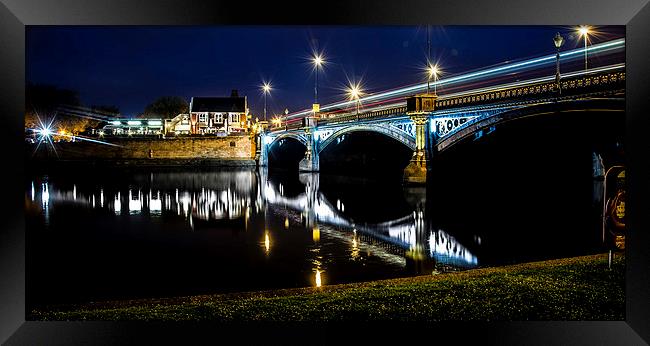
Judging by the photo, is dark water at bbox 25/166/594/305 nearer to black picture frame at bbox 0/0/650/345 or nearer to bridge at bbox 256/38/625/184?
black picture frame at bbox 0/0/650/345

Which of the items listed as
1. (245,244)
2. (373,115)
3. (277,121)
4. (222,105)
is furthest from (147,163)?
(245,244)

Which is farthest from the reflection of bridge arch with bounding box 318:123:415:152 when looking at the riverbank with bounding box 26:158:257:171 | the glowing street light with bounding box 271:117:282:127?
the riverbank with bounding box 26:158:257:171

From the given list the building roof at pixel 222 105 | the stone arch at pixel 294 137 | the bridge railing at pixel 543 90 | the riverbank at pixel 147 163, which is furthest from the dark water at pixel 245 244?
the riverbank at pixel 147 163

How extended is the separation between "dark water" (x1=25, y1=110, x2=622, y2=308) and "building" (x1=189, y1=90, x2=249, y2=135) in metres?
5.10

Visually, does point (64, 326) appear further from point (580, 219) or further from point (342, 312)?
point (580, 219)

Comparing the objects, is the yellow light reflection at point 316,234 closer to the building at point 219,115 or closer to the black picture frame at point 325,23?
the black picture frame at point 325,23

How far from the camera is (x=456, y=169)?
2419 centimetres

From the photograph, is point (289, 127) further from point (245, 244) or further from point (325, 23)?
point (325, 23)

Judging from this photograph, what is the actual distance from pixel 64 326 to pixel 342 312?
2.77 meters

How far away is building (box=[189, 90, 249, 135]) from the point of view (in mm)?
29484

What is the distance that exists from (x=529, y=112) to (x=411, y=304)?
38.3 feet

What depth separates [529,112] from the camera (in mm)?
15984

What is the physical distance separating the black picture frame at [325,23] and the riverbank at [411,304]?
12cm

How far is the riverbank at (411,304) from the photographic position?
5.71 meters
